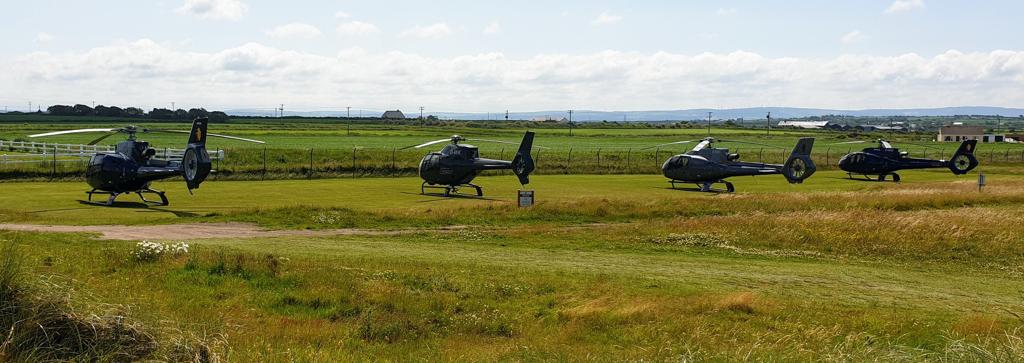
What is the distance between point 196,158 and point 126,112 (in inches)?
5677

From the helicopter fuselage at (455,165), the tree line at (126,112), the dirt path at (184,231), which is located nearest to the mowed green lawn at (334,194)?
the helicopter fuselage at (455,165)

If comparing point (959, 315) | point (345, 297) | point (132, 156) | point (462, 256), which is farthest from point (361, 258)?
point (132, 156)

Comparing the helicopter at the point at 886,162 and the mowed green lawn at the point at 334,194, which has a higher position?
the helicopter at the point at 886,162

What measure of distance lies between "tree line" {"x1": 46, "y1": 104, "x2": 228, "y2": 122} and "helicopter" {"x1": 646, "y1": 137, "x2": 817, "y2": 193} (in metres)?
126

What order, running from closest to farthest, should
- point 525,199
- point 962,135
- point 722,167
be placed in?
point 525,199, point 722,167, point 962,135

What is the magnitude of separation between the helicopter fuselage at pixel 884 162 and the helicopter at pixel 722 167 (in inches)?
524

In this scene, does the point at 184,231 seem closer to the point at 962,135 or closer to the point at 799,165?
the point at 799,165

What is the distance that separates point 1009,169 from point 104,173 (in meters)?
61.6

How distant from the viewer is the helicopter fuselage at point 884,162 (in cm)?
5375

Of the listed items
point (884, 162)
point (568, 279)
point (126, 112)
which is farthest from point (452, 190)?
point (126, 112)

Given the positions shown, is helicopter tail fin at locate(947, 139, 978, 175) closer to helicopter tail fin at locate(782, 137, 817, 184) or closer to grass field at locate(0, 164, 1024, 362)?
helicopter tail fin at locate(782, 137, 817, 184)

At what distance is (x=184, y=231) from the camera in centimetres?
2514

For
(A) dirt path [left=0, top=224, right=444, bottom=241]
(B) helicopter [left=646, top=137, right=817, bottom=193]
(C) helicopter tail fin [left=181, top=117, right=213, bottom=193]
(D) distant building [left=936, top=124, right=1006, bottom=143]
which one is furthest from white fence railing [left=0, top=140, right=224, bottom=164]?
(D) distant building [left=936, top=124, right=1006, bottom=143]

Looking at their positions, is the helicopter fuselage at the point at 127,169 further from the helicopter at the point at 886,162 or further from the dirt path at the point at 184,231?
the helicopter at the point at 886,162
